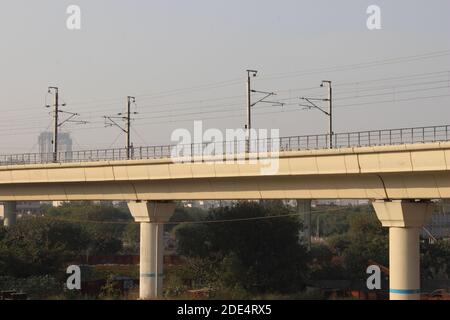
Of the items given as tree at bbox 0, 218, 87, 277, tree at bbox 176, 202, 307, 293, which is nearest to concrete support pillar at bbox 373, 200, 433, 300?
tree at bbox 176, 202, 307, 293

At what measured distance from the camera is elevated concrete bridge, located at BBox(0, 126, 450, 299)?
115 feet

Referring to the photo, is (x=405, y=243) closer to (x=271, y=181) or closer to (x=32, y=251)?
(x=271, y=181)

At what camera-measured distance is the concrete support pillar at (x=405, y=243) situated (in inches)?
1436

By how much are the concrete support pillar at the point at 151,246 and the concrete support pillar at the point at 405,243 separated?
1879 centimetres

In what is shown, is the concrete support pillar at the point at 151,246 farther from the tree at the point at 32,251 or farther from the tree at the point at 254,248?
the tree at the point at 32,251

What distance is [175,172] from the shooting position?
46656 millimetres

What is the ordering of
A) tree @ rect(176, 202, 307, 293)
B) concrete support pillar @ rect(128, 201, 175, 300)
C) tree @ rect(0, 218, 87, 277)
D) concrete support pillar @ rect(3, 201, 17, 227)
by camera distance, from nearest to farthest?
concrete support pillar @ rect(128, 201, 175, 300) → tree @ rect(0, 218, 87, 277) → tree @ rect(176, 202, 307, 293) → concrete support pillar @ rect(3, 201, 17, 227)

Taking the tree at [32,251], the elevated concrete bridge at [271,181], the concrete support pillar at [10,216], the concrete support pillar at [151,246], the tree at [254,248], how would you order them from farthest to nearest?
1. the concrete support pillar at [10,216]
2. the tree at [254,248]
3. the tree at [32,251]
4. the concrete support pillar at [151,246]
5. the elevated concrete bridge at [271,181]

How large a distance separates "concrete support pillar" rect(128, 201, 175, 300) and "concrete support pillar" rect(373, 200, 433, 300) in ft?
61.7

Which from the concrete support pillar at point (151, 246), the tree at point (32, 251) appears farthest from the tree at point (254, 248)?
the tree at point (32, 251)

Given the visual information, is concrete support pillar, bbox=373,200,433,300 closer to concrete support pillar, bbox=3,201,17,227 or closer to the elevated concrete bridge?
the elevated concrete bridge
